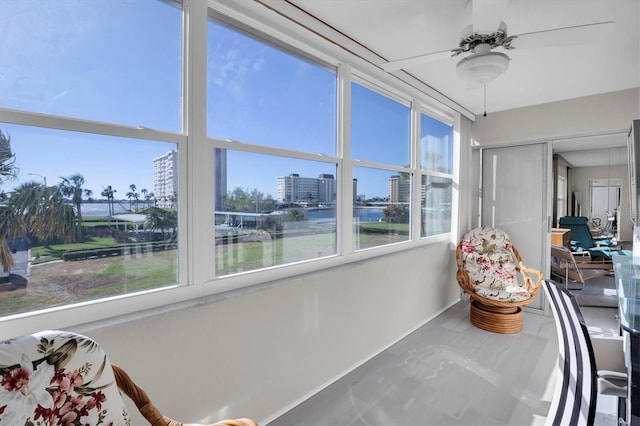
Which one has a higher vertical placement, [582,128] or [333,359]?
[582,128]

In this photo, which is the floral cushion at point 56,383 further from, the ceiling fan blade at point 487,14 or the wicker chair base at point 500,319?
the wicker chair base at point 500,319

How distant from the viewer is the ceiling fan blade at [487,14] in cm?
143

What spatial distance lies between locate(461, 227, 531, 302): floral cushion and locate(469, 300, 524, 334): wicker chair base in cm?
21

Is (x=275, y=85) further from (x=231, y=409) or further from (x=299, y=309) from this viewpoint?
(x=231, y=409)

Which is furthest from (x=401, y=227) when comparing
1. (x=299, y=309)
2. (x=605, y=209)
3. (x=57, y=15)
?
(x=605, y=209)

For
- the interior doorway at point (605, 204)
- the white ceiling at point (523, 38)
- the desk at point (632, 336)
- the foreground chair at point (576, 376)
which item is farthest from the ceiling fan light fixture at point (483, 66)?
the interior doorway at point (605, 204)

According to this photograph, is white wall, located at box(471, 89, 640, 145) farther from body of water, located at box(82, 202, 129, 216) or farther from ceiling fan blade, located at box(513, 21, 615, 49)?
body of water, located at box(82, 202, 129, 216)

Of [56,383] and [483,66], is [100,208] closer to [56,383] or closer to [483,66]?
[56,383]

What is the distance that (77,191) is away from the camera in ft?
4.23

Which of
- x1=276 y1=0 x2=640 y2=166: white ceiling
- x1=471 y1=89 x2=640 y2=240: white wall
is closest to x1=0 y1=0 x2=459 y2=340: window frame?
x1=276 y1=0 x2=640 y2=166: white ceiling

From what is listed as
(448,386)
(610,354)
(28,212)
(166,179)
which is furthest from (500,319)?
(28,212)

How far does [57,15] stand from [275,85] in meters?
1.09

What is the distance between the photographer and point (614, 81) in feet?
9.66

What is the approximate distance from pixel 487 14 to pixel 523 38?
30 centimetres
